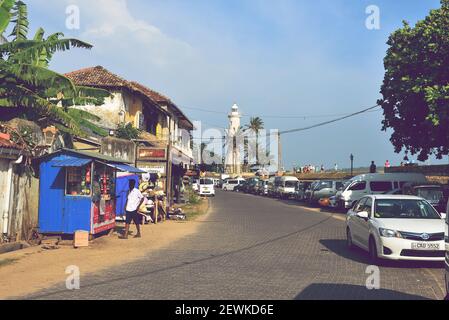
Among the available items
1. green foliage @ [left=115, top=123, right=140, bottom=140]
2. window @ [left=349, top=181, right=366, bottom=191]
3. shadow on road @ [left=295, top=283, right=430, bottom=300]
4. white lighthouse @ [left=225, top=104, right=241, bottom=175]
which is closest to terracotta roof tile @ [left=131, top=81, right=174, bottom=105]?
green foliage @ [left=115, top=123, right=140, bottom=140]

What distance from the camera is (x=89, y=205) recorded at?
13.5m

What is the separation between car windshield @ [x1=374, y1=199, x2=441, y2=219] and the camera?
10.9 meters

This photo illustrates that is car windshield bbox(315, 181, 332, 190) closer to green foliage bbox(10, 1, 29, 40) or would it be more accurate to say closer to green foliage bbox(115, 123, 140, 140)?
green foliage bbox(115, 123, 140, 140)

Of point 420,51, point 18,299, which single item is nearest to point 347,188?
point 420,51

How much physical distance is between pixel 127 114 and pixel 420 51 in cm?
1729

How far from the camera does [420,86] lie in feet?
75.7

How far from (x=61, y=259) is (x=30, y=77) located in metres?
5.88

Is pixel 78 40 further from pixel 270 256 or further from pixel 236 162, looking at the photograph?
pixel 236 162

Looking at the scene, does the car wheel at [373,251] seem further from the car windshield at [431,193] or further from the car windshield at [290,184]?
the car windshield at [290,184]

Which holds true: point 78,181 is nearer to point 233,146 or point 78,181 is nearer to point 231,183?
point 231,183

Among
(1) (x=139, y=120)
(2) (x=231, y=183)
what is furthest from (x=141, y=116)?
(2) (x=231, y=183)

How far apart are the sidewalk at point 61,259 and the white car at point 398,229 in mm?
5240

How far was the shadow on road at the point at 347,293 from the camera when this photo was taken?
285 inches

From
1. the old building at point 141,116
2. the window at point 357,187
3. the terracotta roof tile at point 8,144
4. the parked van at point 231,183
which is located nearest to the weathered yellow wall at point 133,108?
the old building at point 141,116
